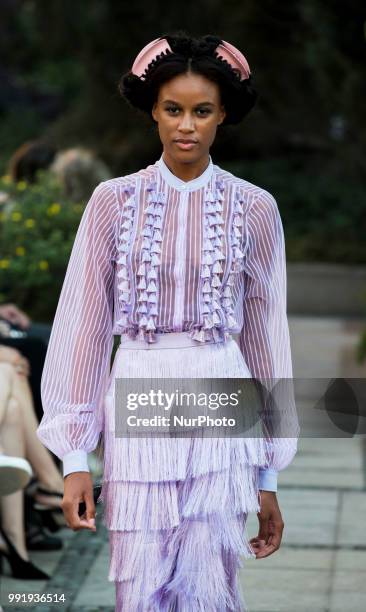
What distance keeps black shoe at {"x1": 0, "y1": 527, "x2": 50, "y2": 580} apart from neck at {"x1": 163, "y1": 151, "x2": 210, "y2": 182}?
8.64ft

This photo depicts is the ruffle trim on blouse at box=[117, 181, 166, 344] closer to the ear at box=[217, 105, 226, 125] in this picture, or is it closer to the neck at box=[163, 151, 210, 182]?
the neck at box=[163, 151, 210, 182]

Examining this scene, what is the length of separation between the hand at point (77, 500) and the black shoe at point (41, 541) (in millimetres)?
2905

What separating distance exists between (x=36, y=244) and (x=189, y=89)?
14.2 feet

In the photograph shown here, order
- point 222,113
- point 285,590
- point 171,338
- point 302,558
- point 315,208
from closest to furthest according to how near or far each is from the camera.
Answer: point 171,338 → point 222,113 → point 285,590 → point 302,558 → point 315,208

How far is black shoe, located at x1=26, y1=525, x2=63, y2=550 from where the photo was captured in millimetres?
6059

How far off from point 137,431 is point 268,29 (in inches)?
560

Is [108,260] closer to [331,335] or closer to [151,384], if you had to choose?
[151,384]

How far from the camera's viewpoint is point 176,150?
3316mm

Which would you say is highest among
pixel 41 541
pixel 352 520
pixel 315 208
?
pixel 315 208

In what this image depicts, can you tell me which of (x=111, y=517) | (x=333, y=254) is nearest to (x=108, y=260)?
(x=111, y=517)

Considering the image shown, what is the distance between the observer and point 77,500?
3.21 meters

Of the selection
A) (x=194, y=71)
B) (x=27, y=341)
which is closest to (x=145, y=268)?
(x=194, y=71)

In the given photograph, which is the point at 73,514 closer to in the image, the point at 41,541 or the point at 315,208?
the point at 41,541

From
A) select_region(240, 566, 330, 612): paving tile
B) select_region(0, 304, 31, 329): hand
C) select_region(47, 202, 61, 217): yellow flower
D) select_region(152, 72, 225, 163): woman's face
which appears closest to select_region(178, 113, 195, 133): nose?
select_region(152, 72, 225, 163): woman's face
